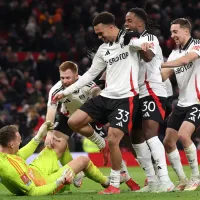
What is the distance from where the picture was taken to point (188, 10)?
2542 cm

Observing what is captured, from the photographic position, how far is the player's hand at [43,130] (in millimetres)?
9391

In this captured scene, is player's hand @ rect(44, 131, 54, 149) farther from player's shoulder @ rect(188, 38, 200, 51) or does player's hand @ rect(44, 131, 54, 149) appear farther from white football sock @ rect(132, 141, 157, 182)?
player's shoulder @ rect(188, 38, 200, 51)

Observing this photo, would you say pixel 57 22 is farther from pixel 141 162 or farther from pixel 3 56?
pixel 141 162

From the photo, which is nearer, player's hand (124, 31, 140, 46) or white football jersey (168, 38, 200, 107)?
player's hand (124, 31, 140, 46)

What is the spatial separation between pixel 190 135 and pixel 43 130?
2.02 metres

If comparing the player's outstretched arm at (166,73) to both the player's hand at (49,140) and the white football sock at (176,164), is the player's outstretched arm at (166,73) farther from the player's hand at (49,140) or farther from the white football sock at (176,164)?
the player's hand at (49,140)

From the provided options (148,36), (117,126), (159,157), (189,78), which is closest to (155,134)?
(159,157)

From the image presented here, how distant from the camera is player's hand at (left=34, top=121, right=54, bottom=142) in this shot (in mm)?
9391

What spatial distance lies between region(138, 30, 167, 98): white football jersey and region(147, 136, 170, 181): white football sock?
625mm

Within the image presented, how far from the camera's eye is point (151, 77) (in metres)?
9.80

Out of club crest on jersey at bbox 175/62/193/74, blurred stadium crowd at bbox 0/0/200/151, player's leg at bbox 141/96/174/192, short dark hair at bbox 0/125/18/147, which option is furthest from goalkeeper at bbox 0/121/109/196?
blurred stadium crowd at bbox 0/0/200/151

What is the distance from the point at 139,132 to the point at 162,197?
1454 mm

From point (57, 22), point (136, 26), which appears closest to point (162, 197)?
point (136, 26)

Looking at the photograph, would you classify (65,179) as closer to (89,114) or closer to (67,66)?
(89,114)
